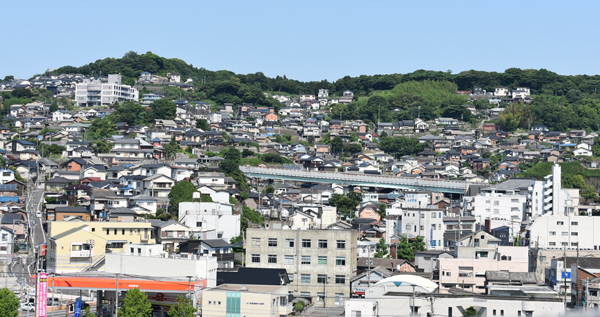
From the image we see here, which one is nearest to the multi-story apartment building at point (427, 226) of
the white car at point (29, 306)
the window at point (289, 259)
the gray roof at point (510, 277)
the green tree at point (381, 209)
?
the green tree at point (381, 209)

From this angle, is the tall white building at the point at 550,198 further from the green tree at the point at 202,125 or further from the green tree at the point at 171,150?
the green tree at the point at 202,125

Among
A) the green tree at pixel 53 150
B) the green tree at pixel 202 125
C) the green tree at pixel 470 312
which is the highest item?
the green tree at pixel 202 125

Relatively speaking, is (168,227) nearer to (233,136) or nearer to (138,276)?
(138,276)

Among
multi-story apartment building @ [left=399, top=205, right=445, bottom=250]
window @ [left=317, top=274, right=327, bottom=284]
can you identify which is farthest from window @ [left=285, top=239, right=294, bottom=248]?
multi-story apartment building @ [left=399, top=205, right=445, bottom=250]

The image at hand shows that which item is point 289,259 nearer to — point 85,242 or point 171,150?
point 85,242

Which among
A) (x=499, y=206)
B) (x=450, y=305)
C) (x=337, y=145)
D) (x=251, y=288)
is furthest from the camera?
(x=337, y=145)

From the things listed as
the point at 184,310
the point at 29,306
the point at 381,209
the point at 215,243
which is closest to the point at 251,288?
the point at 184,310

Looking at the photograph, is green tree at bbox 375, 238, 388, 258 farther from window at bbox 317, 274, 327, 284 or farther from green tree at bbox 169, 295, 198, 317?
green tree at bbox 169, 295, 198, 317
